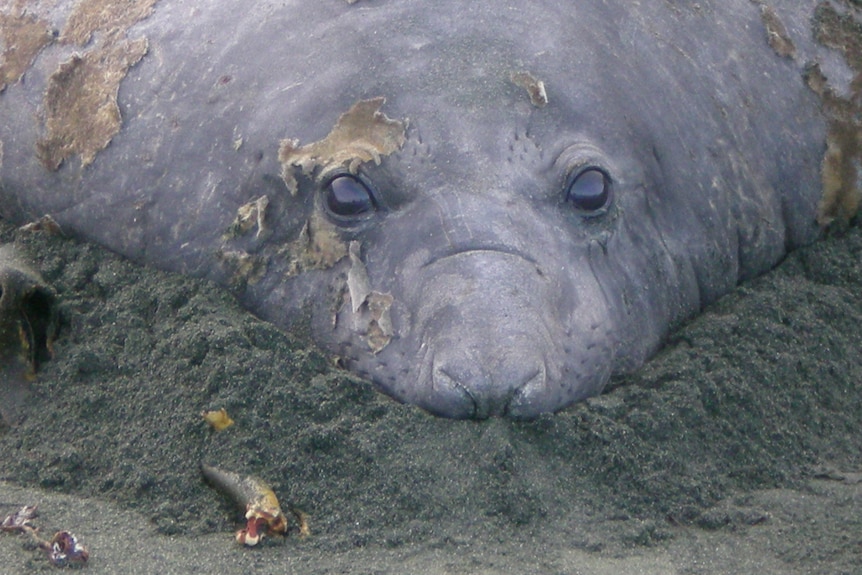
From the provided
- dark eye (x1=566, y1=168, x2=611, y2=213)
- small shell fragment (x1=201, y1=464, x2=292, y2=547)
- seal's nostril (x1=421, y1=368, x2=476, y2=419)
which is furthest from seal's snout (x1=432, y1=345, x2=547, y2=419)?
dark eye (x1=566, y1=168, x2=611, y2=213)

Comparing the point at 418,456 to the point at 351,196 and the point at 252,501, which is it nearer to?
the point at 252,501

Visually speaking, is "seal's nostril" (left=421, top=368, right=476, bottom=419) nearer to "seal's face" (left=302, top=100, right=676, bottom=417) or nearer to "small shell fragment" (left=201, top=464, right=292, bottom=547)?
"seal's face" (left=302, top=100, right=676, bottom=417)

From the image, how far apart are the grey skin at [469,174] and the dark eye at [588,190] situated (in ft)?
0.03

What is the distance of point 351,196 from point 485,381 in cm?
81

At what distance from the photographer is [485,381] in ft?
11.6

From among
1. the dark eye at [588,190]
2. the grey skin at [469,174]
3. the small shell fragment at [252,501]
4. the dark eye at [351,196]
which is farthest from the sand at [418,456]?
the dark eye at [588,190]

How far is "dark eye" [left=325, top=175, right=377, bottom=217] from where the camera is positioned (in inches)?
157

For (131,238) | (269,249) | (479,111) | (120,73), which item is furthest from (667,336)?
(120,73)

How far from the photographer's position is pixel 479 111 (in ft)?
13.2

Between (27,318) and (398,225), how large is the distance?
129 cm

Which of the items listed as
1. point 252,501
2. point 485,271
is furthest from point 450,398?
point 252,501

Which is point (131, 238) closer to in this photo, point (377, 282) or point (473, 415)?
point (377, 282)

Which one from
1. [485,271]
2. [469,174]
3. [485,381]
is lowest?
[485,381]

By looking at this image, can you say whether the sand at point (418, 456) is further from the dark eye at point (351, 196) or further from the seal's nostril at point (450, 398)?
the dark eye at point (351, 196)
